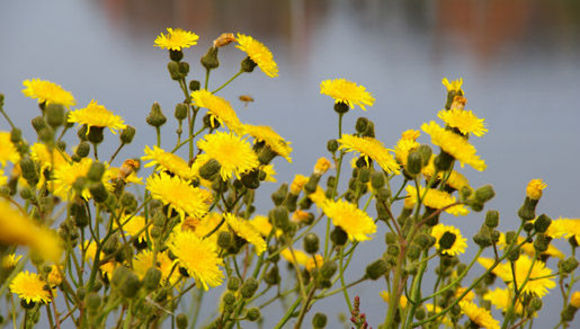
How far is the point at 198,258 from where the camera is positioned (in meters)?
0.49

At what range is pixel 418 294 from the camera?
0.59m

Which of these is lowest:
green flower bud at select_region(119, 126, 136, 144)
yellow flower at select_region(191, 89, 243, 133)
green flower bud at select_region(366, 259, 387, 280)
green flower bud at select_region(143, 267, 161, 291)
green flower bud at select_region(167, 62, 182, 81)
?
green flower bud at select_region(143, 267, 161, 291)

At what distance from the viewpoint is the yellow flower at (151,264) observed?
1.77 ft

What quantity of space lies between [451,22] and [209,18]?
69.8 inches

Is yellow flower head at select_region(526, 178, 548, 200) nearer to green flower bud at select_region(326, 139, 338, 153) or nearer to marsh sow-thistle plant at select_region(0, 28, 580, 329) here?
marsh sow-thistle plant at select_region(0, 28, 580, 329)

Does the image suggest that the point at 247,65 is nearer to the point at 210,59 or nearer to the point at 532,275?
the point at 210,59

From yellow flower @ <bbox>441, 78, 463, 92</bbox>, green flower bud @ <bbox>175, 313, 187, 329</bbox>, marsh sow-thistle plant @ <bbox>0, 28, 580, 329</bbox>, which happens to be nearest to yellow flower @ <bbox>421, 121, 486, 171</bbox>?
marsh sow-thistle plant @ <bbox>0, 28, 580, 329</bbox>

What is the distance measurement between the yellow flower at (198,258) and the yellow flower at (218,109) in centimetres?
12

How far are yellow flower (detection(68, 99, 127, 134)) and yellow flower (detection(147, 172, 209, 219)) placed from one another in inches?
3.4

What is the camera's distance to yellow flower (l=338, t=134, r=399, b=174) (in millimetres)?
587

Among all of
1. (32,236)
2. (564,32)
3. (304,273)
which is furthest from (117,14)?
(32,236)

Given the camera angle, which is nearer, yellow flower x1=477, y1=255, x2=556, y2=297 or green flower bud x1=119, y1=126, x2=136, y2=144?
green flower bud x1=119, y1=126, x2=136, y2=144

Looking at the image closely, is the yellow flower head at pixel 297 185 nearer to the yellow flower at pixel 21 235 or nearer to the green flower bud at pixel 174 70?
the green flower bud at pixel 174 70

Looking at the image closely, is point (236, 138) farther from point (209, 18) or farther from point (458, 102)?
point (209, 18)
